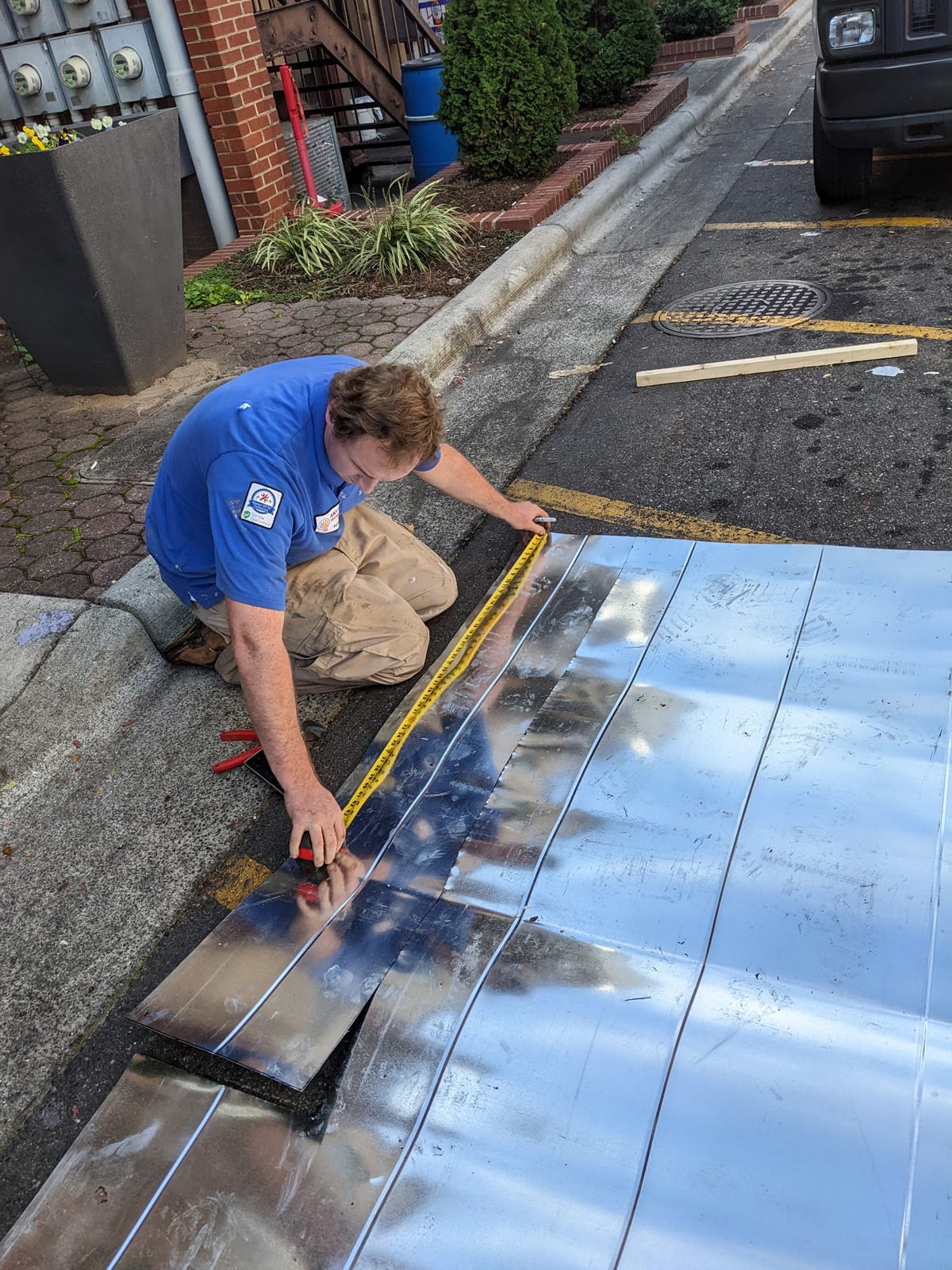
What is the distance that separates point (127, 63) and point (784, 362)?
4.88 metres

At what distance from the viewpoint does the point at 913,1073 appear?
1.67 m

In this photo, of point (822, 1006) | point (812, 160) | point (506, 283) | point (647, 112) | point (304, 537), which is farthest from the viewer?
point (647, 112)

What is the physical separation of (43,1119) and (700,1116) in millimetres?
1341

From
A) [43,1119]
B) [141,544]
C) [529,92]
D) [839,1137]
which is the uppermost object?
[529,92]

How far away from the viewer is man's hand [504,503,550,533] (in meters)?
3.35

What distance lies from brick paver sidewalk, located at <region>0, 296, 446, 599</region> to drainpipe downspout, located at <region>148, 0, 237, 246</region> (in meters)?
1.37

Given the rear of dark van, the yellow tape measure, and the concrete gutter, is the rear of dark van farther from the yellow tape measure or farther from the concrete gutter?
the yellow tape measure

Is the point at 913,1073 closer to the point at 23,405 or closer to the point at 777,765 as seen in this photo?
the point at 777,765

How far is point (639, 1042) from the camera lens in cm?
179

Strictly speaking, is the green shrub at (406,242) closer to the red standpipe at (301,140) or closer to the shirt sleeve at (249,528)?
the red standpipe at (301,140)

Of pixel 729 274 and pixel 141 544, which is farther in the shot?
pixel 729 274

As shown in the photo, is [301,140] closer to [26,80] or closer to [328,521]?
[26,80]

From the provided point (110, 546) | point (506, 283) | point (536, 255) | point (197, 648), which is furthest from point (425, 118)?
point (197, 648)

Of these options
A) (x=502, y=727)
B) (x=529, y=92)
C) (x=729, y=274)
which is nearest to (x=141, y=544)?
(x=502, y=727)
